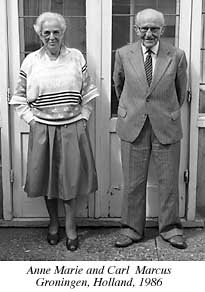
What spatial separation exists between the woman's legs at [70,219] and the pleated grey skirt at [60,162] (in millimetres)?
103

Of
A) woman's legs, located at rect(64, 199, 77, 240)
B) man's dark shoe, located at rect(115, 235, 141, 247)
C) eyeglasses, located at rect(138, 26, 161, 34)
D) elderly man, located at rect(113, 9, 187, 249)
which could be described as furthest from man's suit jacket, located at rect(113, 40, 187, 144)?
man's dark shoe, located at rect(115, 235, 141, 247)

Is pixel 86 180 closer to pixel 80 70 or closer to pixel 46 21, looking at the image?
pixel 80 70

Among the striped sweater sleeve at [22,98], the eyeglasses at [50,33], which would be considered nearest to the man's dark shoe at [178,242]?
the striped sweater sleeve at [22,98]

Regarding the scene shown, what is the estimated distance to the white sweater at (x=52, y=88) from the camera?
12.6ft

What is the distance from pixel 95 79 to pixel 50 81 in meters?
0.49

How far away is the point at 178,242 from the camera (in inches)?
160

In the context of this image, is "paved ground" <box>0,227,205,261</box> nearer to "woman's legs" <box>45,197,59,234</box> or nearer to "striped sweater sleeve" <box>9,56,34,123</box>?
"woman's legs" <box>45,197,59,234</box>

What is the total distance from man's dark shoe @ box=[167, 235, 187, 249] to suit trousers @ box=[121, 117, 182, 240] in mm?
34

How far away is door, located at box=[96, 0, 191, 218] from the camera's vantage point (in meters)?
4.17

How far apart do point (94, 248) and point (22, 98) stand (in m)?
1.21

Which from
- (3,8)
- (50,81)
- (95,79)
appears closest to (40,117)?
(50,81)

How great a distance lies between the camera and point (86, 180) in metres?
4.09

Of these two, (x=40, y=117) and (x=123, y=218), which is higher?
(x=40, y=117)

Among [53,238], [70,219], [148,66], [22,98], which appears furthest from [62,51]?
[53,238]
